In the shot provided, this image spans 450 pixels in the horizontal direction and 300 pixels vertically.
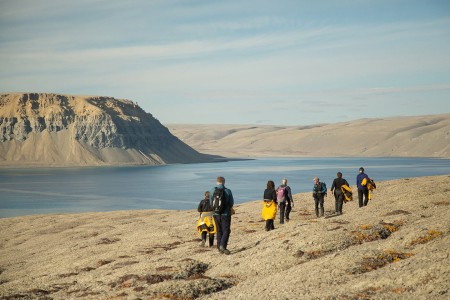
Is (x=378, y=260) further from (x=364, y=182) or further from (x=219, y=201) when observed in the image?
(x=364, y=182)

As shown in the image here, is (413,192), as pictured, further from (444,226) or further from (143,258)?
(143,258)

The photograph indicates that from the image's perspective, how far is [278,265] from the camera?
61.9 ft

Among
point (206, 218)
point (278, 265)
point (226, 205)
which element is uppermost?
point (226, 205)

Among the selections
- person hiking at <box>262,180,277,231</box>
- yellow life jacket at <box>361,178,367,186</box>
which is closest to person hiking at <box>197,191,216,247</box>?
person hiking at <box>262,180,277,231</box>

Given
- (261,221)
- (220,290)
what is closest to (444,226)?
(220,290)

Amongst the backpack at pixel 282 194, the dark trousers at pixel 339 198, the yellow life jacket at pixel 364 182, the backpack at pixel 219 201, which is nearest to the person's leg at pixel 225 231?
the backpack at pixel 219 201

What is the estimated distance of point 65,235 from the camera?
41844 mm

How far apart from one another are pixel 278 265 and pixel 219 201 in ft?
10.8

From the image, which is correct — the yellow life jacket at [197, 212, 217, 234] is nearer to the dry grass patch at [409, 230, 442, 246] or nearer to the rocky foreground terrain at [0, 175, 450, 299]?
the rocky foreground terrain at [0, 175, 450, 299]

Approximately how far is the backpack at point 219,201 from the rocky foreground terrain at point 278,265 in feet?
6.49

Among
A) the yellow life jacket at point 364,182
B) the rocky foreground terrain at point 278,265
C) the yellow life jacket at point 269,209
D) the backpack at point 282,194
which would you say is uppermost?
the yellow life jacket at point 364,182

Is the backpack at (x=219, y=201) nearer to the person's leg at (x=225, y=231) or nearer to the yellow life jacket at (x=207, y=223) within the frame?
the person's leg at (x=225, y=231)

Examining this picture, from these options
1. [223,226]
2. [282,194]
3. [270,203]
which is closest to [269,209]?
[270,203]

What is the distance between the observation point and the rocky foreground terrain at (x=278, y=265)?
14758mm
